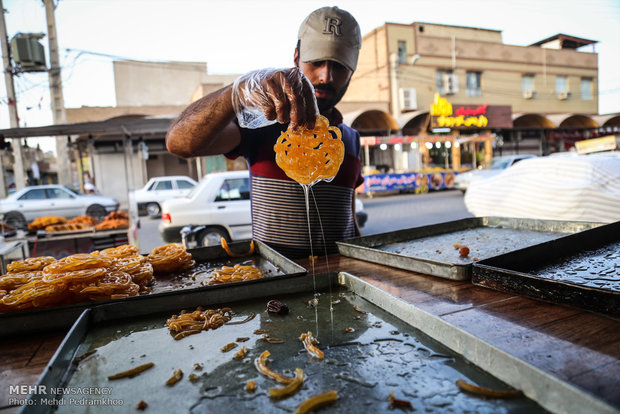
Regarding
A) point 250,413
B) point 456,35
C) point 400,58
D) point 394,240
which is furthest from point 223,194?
point 456,35

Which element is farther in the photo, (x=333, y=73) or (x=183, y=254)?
(x=333, y=73)

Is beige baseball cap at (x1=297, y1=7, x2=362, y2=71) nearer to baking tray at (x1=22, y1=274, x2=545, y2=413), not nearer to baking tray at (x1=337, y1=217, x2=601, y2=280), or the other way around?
baking tray at (x1=337, y1=217, x2=601, y2=280)

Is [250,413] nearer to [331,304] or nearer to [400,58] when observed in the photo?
[331,304]

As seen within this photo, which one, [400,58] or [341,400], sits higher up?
[400,58]

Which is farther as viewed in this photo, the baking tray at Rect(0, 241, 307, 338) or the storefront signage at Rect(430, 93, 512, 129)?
the storefront signage at Rect(430, 93, 512, 129)

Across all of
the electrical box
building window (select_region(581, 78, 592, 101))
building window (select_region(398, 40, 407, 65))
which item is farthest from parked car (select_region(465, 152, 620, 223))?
building window (select_region(581, 78, 592, 101))

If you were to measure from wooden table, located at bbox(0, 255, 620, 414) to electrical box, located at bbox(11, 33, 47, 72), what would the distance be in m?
18.2

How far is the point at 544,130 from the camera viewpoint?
87.8 ft

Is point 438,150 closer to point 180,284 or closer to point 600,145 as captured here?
point 600,145

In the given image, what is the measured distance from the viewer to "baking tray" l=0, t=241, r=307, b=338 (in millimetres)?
1365

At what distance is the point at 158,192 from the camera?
52.1 ft

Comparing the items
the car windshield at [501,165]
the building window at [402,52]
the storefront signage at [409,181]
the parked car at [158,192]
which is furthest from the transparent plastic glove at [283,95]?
the building window at [402,52]

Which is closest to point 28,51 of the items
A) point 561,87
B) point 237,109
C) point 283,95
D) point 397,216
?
point 397,216

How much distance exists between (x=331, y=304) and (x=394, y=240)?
1.30m
